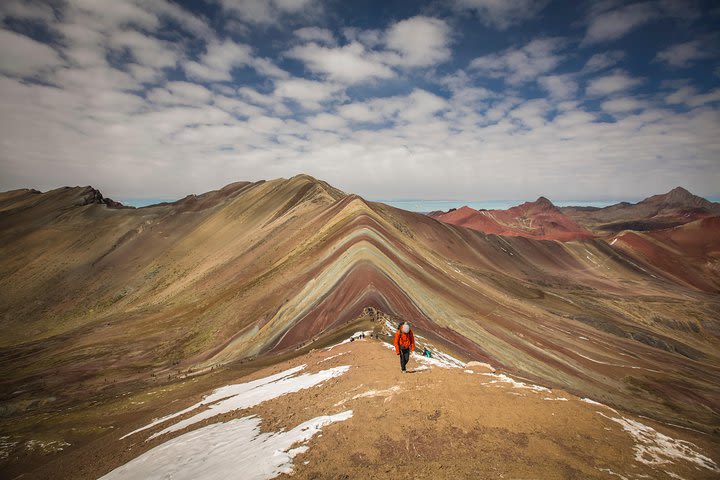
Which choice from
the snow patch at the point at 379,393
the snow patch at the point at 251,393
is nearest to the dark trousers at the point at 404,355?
the snow patch at the point at 379,393

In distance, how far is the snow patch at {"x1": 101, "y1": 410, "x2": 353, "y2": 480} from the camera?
7527 millimetres

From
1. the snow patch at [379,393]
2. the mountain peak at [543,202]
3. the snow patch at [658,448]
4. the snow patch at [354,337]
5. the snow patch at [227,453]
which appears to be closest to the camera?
the snow patch at [658,448]

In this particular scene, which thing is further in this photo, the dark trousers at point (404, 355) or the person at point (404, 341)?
the dark trousers at point (404, 355)

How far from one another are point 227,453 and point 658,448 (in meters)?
10.6

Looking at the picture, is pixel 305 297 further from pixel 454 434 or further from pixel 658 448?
pixel 658 448

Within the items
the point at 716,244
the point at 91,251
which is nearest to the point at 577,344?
the point at 91,251

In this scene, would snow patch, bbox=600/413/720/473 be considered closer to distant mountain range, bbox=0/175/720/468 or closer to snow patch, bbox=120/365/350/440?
snow patch, bbox=120/365/350/440

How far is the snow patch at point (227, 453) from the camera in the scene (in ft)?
24.7

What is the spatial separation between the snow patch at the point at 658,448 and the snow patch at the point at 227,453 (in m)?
6.77

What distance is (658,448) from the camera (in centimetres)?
738

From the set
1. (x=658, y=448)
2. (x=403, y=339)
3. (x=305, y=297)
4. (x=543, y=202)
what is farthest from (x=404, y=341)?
(x=543, y=202)

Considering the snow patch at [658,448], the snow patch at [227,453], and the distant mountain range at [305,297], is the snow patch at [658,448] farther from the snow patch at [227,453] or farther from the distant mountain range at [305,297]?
the distant mountain range at [305,297]

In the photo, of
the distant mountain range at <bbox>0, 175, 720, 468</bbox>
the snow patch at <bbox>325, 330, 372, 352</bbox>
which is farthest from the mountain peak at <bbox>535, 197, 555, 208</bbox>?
the snow patch at <bbox>325, 330, 372, 352</bbox>

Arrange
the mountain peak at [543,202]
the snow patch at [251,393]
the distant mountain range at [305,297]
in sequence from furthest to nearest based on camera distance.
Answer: the mountain peak at [543,202] → the distant mountain range at [305,297] → the snow patch at [251,393]
